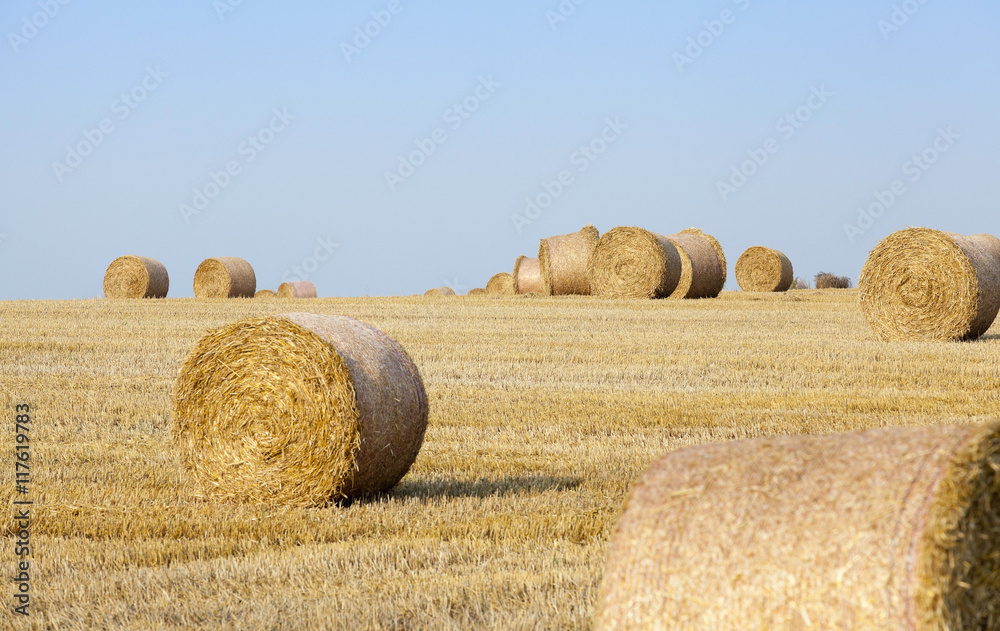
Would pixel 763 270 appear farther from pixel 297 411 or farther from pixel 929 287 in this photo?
pixel 297 411

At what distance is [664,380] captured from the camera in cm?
1201

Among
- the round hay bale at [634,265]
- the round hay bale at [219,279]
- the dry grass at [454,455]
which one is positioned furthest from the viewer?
the round hay bale at [219,279]

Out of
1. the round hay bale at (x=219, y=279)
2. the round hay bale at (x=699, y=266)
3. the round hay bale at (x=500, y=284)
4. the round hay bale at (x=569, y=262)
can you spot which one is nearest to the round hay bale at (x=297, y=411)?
the round hay bale at (x=699, y=266)

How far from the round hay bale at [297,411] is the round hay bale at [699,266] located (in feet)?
61.5

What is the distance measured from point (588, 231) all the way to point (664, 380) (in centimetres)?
1452

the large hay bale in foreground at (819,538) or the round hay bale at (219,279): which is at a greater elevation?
the round hay bale at (219,279)

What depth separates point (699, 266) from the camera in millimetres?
25234

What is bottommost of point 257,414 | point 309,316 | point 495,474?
point 495,474

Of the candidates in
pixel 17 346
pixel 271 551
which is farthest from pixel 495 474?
pixel 17 346

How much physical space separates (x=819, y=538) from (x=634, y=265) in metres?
21.5

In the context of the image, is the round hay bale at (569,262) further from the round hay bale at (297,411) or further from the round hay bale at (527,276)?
the round hay bale at (297,411)

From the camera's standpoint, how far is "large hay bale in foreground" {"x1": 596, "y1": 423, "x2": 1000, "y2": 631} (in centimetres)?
266

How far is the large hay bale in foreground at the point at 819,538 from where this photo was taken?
2664 mm

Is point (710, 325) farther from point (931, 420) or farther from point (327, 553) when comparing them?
point (327, 553)
